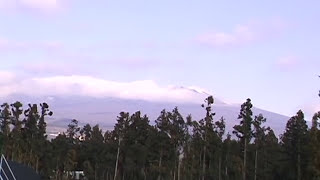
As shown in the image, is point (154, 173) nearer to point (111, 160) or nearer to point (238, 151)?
point (111, 160)

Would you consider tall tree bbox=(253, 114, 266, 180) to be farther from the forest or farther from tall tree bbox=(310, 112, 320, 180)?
tall tree bbox=(310, 112, 320, 180)

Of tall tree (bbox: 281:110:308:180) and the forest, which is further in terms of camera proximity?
the forest

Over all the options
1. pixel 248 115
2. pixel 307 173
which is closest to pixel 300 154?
pixel 307 173

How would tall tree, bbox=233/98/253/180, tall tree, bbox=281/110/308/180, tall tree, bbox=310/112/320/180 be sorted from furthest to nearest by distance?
tall tree, bbox=233/98/253/180 → tall tree, bbox=281/110/308/180 → tall tree, bbox=310/112/320/180

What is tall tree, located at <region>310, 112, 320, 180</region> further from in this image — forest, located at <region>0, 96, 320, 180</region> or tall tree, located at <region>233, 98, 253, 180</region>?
tall tree, located at <region>233, 98, 253, 180</region>

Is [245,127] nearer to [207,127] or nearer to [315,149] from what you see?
[207,127]

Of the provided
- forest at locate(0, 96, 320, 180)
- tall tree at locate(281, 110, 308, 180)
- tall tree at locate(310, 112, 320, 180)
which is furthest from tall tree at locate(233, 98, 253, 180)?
tall tree at locate(310, 112, 320, 180)

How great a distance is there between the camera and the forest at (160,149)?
4491 centimetres

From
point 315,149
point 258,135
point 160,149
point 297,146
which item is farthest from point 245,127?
point 315,149

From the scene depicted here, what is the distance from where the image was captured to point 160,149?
152 feet

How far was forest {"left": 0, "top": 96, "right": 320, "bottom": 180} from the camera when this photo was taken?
1768 inches

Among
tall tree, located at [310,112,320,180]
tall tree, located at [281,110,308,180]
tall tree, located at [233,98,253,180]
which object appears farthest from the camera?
tall tree, located at [233,98,253,180]

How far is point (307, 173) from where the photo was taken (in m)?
38.7

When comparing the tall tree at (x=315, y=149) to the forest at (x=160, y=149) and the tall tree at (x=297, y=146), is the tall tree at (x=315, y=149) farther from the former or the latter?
the forest at (x=160, y=149)
